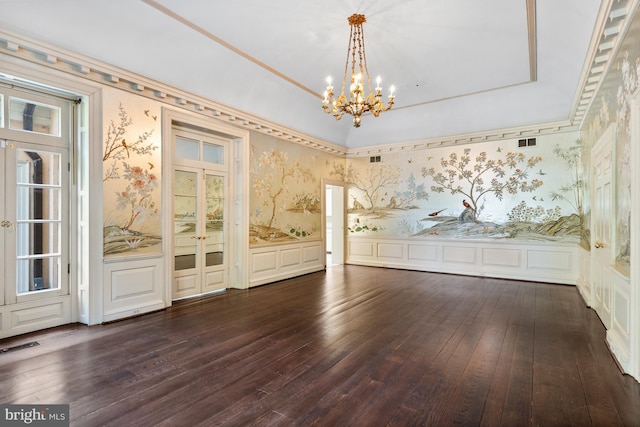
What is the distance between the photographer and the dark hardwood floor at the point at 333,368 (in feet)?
7.49

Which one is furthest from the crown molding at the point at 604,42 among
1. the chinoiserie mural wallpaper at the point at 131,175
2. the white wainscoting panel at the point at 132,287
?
the white wainscoting panel at the point at 132,287

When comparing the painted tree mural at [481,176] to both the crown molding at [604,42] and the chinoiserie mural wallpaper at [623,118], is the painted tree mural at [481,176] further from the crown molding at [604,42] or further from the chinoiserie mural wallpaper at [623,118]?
the chinoiserie mural wallpaper at [623,118]

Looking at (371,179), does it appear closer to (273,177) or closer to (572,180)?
(273,177)

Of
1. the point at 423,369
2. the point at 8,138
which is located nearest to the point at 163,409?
the point at 423,369

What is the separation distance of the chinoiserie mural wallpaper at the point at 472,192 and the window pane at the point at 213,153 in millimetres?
3381

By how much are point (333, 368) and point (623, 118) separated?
142 inches

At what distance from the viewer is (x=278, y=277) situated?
22.9ft

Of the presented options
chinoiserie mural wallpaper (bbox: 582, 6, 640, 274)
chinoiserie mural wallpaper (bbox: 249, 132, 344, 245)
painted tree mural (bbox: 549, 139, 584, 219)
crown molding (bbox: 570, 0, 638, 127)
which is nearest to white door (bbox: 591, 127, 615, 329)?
chinoiserie mural wallpaper (bbox: 582, 6, 640, 274)

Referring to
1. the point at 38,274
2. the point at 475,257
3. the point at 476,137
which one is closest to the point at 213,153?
the point at 38,274

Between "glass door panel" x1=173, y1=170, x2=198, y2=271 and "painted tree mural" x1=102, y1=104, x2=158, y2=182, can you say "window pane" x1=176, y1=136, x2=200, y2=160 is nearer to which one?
"glass door panel" x1=173, y1=170, x2=198, y2=271

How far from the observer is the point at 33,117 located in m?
3.89

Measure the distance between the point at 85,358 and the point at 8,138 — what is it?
8.57ft

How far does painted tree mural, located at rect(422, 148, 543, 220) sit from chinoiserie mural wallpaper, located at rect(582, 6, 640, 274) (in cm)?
326

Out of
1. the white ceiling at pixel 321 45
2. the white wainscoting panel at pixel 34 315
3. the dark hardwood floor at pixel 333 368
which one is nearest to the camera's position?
the dark hardwood floor at pixel 333 368
